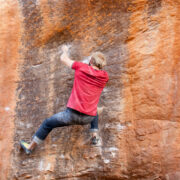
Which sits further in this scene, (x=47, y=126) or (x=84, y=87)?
(x=47, y=126)

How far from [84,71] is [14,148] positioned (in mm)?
1851

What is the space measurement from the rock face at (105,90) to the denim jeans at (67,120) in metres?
0.31

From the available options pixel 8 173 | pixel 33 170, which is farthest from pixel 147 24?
pixel 8 173

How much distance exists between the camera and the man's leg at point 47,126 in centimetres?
394

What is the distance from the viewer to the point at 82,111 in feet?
12.5

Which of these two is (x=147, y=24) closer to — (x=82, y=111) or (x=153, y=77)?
(x=153, y=77)

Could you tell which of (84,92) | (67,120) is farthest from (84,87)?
(67,120)

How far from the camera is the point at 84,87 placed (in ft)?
12.6

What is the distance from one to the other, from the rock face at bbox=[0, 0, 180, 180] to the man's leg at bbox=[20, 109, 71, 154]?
20 centimetres

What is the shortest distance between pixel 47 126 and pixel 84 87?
0.80 meters

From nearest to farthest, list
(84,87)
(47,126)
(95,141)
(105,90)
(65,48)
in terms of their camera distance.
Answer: (84,87) → (47,126) → (95,141) → (105,90) → (65,48)

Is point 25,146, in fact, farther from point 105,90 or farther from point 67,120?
point 105,90

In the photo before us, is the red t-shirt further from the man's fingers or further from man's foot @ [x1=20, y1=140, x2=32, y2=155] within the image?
man's foot @ [x1=20, y1=140, x2=32, y2=155]

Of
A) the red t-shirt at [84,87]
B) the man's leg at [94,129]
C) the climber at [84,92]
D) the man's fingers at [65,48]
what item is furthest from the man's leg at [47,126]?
the man's fingers at [65,48]
